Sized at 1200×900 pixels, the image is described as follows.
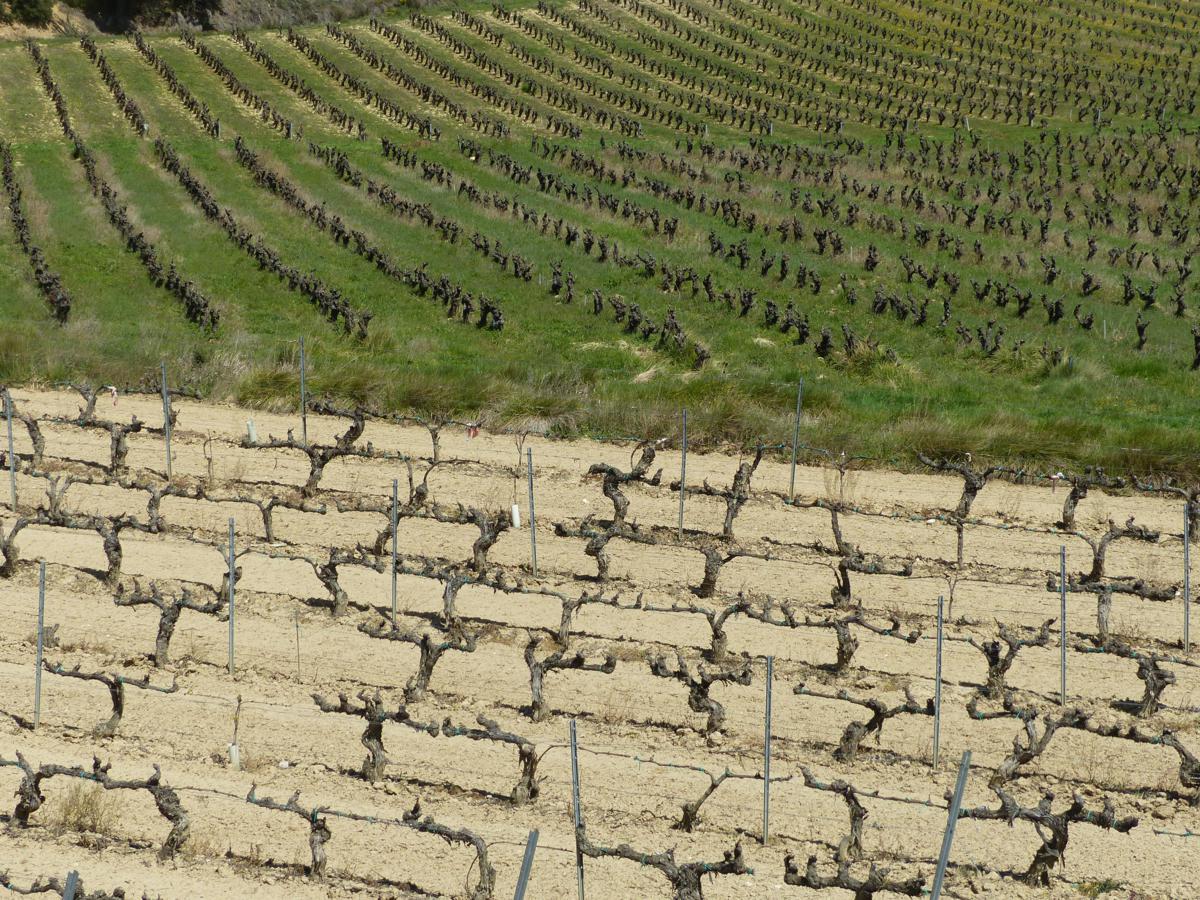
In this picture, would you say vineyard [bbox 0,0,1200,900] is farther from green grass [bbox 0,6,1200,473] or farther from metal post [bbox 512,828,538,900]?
green grass [bbox 0,6,1200,473]

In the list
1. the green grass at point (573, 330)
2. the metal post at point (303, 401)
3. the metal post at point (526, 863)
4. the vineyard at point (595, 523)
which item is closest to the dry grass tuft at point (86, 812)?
the vineyard at point (595, 523)

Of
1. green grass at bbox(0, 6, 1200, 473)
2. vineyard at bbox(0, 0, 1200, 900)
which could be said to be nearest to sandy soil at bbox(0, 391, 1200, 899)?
vineyard at bbox(0, 0, 1200, 900)

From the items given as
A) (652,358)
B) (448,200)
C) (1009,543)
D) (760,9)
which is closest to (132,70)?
(448,200)

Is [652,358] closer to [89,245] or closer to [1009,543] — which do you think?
[1009,543]

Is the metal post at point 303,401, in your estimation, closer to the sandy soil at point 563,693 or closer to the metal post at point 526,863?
the sandy soil at point 563,693

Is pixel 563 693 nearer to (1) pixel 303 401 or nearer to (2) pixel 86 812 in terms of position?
(2) pixel 86 812

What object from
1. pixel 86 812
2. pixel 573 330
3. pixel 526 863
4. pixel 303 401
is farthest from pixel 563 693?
pixel 573 330
